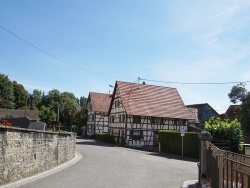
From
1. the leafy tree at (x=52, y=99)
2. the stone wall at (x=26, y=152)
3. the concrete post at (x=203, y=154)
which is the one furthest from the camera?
the leafy tree at (x=52, y=99)

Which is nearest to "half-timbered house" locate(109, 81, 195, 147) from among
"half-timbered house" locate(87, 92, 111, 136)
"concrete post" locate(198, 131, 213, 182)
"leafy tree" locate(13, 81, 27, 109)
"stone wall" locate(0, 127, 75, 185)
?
"half-timbered house" locate(87, 92, 111, 136)

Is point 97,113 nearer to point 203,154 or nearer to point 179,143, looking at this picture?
point 179,143

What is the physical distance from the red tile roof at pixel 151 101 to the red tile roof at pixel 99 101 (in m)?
13.4

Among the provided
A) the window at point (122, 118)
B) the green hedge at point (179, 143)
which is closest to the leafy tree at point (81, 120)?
the window at point (122, 118)

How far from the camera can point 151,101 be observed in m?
45.9

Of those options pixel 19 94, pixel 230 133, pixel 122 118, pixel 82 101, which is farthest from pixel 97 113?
pixel 82 101

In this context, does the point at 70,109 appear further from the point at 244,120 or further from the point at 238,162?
the point at 238,162

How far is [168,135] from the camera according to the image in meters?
32.4

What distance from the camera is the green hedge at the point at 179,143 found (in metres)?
28.2

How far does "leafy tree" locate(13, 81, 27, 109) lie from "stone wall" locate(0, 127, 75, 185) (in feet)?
232

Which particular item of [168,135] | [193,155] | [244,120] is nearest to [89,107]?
[244,120]

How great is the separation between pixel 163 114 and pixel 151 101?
2868 millimetres

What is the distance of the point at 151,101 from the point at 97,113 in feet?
53.4

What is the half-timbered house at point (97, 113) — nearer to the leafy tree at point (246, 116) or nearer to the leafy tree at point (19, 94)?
the leafy tree at point (246, 116)
